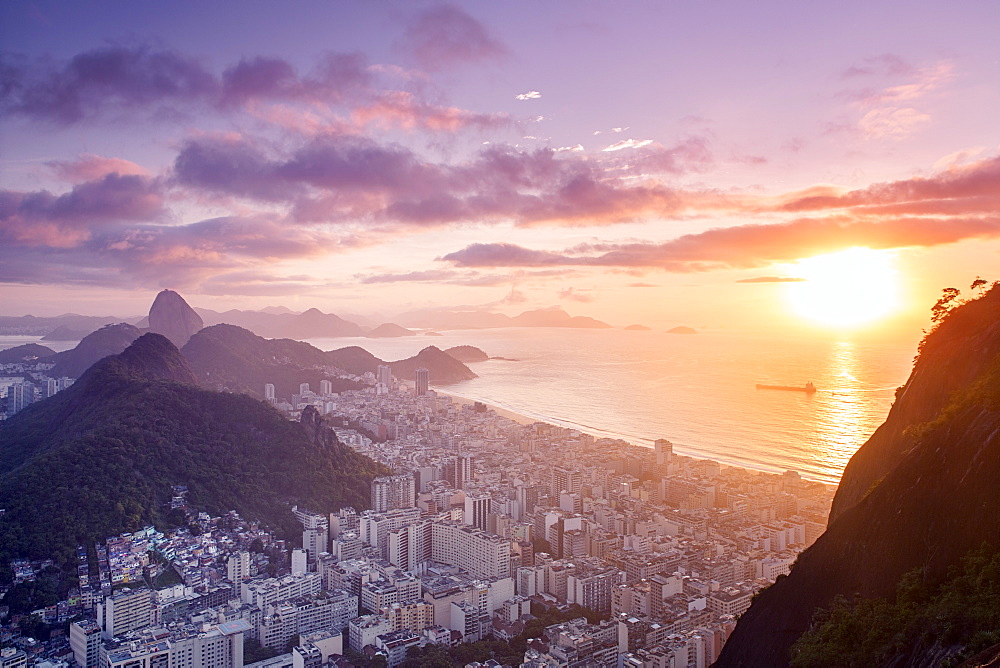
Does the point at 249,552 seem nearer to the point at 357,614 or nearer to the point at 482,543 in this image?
the point at 357,614

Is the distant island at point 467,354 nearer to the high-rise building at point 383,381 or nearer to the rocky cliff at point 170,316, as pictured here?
the high-rise building at point 383,381

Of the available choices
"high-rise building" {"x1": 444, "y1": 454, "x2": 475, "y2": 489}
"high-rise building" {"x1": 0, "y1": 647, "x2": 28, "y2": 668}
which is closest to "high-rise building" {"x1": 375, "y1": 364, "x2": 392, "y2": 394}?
"high-rise building" {"x1": 444, "y1": 454, "x2": 475, "y2": 489}

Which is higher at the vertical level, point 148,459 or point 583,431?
point 148,459

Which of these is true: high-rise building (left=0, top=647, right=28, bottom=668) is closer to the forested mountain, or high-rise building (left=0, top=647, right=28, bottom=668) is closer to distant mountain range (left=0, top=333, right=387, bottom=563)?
→ distant mountain range (left=0, top=333, right=387, bottom=563)

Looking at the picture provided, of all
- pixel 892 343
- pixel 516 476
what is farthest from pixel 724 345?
pixel 516 476

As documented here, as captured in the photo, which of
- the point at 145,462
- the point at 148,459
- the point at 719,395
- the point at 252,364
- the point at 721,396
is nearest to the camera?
the point at 145,462

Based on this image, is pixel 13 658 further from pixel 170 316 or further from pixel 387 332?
pixel 387 332

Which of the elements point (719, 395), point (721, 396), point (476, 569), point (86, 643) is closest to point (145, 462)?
point (86, 643)
